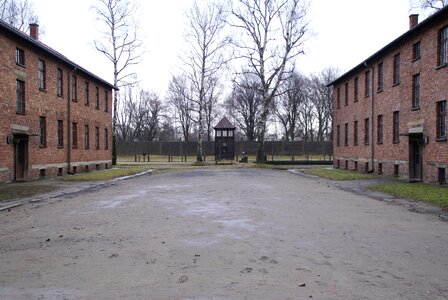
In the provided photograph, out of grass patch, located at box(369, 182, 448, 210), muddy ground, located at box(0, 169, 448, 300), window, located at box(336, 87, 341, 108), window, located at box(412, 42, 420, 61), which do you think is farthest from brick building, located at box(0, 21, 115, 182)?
window, located at box(336, 87, 341, 108)

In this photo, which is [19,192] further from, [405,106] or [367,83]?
[367,83]

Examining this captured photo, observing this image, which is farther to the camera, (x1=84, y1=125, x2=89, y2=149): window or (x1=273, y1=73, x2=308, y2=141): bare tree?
(x1=273, y1=73, x2=308, y2=141): bare tree

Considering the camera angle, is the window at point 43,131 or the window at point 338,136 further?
the window at point 338,136

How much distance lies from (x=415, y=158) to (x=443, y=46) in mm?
5890

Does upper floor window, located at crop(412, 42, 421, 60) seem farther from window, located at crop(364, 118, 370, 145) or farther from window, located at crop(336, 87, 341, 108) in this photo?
window, located at crop(336, 87, 341, 108)

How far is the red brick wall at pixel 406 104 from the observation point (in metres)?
20.6

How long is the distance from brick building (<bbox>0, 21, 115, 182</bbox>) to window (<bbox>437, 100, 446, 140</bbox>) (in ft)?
63.9

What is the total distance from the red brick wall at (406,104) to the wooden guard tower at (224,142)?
80.6ft

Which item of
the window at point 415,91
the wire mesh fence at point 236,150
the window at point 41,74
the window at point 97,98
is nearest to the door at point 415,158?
the window at point 415,91

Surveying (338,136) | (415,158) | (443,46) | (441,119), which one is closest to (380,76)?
(415,158)

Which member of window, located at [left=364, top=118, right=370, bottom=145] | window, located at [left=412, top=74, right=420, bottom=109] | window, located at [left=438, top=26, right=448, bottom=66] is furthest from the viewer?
window, located at [left=364, top=118, right=370, bottom=145]

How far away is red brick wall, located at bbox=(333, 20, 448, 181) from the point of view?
20641mm

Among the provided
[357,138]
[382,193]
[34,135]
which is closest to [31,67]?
[34,135]

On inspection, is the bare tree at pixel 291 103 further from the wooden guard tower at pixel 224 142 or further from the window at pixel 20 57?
the window at pixel 20 57
